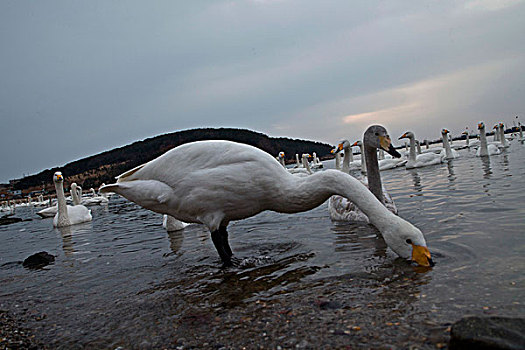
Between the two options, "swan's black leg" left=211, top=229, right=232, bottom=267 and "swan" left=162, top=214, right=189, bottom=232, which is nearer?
"swan's black leg" left=211, top=229, right=232, bottom=267

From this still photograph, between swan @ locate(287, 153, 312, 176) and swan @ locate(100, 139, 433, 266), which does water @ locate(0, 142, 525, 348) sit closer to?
swan @ locate(100, 139, 433, 266)

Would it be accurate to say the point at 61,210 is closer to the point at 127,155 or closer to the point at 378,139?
the point at 378,139

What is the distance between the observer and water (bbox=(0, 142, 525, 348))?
3.04m

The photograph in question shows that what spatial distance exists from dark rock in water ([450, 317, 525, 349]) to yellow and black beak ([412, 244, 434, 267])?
170cm

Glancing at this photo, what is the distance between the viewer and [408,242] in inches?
170

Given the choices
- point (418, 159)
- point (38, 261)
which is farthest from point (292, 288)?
point (418, 159)

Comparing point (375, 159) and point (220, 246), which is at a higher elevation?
point (375, 159)

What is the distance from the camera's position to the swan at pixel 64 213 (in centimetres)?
1491

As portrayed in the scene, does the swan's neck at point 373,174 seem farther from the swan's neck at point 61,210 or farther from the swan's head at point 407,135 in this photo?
the swan's head at point 407,135

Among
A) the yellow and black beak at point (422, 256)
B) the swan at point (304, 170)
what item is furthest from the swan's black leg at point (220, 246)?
the swan at point (304, 170)

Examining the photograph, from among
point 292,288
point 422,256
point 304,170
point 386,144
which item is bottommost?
point 292,288

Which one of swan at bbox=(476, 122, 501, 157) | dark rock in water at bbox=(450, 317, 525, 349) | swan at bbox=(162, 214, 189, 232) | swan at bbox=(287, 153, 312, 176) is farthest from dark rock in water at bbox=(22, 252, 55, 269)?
swan at bbox=(476, 122, 501, 157)

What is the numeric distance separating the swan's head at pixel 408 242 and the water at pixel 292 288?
0.46 feet

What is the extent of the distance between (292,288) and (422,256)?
1.55m
